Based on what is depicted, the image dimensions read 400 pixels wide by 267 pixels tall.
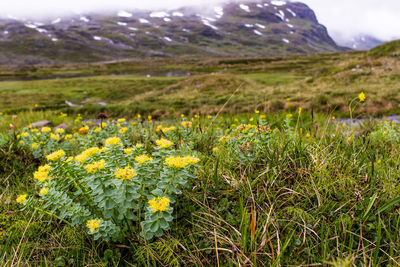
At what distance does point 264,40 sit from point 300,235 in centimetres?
20770

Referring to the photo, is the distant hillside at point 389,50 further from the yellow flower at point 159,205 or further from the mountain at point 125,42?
the mountain at point 125,42

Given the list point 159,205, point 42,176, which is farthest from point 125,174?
point 42,176

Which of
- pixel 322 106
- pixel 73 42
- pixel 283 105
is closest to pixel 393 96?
pixel 322 106

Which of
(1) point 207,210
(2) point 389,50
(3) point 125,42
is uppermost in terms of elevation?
(2) point 389,50

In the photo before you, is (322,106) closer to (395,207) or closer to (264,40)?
(395,207)

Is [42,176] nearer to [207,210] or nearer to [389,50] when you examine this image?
[207,210]

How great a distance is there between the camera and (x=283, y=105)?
1152 centimetres

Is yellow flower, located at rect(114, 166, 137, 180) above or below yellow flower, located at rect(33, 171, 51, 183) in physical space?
above

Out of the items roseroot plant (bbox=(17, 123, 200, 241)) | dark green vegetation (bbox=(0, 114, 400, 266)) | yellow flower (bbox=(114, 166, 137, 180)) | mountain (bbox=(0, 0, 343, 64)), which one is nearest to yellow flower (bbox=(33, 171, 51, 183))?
roseroot plant (bbox=(17, 123, 200, 241))

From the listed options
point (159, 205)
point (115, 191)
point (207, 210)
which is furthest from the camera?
point (207, 210)

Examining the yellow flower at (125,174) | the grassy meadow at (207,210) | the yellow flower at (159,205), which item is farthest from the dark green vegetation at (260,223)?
the yellow flower at (125,174)

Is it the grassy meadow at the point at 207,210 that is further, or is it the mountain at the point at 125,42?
the mountain at the point at 125,42

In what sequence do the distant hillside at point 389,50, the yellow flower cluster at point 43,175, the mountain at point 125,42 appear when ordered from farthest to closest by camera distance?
the mountain at point 125,42
the distant hillside at point 389,50
the yellow flower cluster at point 43,175

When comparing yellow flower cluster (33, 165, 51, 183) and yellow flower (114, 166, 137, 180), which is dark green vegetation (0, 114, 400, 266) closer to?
yellow flower cluster (33, 165, 51, 183)
